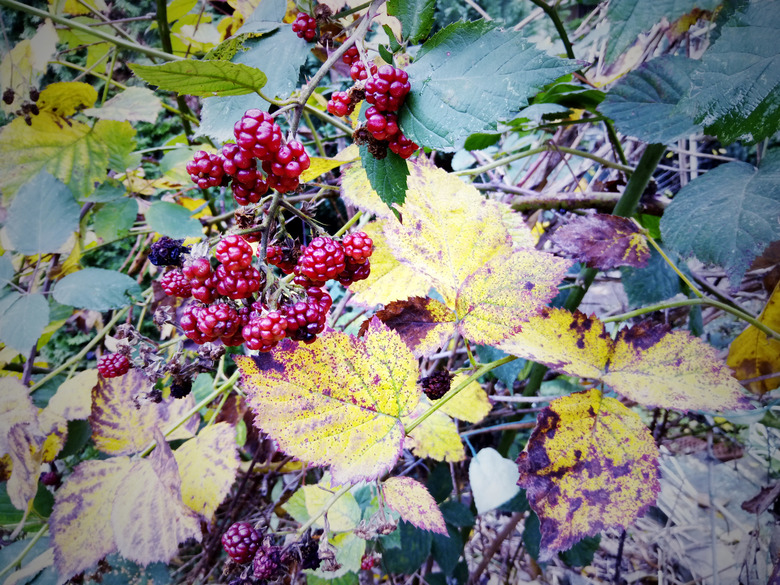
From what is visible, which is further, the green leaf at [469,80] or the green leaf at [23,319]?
the green leaf at [23,319]

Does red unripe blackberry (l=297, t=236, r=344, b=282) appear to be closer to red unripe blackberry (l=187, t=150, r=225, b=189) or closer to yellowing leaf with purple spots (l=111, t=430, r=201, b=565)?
red unripe blackberry (l=187, t=150, r=225, b=189)

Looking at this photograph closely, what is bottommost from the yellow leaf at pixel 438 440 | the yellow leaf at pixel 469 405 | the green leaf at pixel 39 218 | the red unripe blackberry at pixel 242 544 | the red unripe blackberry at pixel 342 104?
the red unripe blackberry at pixel 242 544

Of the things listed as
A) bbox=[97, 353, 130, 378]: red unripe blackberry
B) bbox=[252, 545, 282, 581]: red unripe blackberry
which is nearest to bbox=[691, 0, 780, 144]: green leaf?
bbox=[252, 545, 282, 581]: red unripe blackberry

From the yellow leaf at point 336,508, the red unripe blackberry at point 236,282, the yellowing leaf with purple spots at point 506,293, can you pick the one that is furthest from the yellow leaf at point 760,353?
the red unripe blackberry at point 236,282

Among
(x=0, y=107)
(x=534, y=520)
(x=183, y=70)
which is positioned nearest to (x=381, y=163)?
(x=183, y=70)

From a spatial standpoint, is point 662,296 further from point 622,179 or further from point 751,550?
point 751,550

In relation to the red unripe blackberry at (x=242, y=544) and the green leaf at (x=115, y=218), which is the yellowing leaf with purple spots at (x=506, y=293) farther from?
the green leaf at (x=115, y=218)

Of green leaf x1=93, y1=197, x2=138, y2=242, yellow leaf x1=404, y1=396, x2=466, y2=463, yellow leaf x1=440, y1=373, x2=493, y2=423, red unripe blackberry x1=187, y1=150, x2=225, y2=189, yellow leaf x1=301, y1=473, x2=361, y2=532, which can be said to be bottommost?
yellow leaf x1=301, y1=473, x2=361, y2=532
